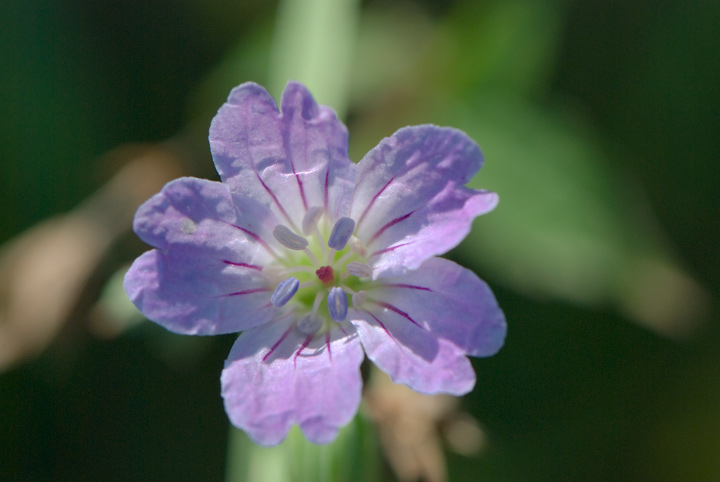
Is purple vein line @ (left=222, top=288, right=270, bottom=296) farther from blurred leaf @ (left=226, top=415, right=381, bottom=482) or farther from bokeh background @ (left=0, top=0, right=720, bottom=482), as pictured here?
bokeh background @ (left=0, top=0, right=720, bottom=482)

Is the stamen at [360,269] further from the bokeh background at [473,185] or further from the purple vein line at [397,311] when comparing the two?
the bokeh background at [473,185]

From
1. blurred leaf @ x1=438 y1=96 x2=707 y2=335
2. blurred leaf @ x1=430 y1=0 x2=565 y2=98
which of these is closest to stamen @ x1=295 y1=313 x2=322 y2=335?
blurred leaf @ x1=438 y1=96 x2=707 y2=335

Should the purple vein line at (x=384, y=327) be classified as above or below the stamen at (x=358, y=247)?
below

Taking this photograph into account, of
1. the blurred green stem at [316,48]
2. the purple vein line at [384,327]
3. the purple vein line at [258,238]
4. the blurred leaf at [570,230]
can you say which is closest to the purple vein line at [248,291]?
the purple vein line at [258,238]

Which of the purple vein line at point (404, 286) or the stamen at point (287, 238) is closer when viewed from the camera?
the purple vein line at point (404, 286)

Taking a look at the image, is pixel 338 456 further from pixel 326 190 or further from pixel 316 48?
pixel 316 48

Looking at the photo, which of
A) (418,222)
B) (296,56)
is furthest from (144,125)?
(418,222)

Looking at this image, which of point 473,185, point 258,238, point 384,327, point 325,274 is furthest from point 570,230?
point 258,238
